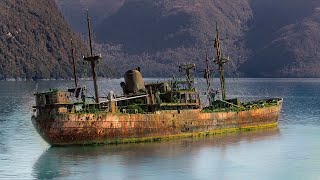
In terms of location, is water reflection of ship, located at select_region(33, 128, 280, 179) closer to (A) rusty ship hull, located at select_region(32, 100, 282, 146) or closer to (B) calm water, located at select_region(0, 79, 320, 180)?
(B) calm water, located at select_region(0, 79, 320, 180)

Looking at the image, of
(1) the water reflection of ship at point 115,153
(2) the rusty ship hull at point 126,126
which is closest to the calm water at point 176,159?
(1) the water reflection of ship at point 115,153

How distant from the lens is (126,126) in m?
82.3

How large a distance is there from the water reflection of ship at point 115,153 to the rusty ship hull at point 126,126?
108 centimetres

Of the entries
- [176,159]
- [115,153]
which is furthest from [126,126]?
[176,159]

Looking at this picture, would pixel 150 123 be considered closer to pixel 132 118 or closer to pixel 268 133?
pixel 132 118

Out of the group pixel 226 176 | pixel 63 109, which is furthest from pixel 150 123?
pixel 226 176

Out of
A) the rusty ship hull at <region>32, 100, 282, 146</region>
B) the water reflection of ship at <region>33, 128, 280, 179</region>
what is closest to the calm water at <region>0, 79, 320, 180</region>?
the water reflection of ship at <region>33, 128, 280, 179</region>

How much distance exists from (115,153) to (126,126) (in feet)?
17.3

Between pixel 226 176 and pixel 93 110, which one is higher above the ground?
pixel 93 110

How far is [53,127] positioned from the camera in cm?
7900

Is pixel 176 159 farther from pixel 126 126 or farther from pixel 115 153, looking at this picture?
pixel 126 126

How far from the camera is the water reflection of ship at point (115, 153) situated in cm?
7062

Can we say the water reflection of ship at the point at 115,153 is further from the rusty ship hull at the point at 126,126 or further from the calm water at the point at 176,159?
the rusty ship hull at the point at 126,126

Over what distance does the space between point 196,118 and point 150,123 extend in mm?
7925
